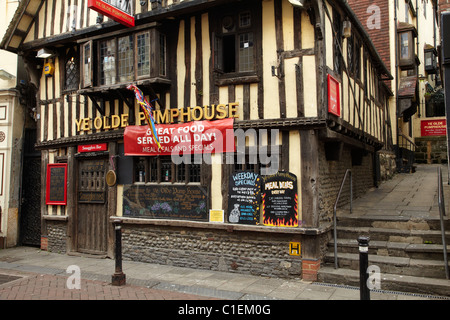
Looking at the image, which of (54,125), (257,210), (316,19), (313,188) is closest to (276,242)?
(257,210)

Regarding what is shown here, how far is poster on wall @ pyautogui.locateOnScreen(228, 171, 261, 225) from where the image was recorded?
782 centimetres

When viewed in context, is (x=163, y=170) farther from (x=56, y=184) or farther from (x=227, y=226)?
(x=56, y=184)

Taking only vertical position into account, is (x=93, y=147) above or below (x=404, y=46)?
below

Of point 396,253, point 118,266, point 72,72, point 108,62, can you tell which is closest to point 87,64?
point 108,62

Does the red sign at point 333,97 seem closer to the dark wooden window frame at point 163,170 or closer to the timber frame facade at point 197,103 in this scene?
the timber frame facade at point 197,103

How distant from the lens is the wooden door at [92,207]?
10016 millimetres

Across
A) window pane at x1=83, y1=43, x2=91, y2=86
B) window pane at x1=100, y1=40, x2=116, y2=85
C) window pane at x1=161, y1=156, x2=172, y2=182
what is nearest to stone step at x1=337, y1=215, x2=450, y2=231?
window pane at x1=161, y1=156, x2=172, y2=182

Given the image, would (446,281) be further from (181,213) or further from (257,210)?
(181,213)

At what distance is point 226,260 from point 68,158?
539 centimetres

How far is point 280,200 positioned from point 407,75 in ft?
44.5

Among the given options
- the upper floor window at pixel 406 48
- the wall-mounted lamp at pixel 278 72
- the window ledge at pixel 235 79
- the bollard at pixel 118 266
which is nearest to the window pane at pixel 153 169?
the bollard at pixel 118 266

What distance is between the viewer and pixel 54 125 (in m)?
10.9

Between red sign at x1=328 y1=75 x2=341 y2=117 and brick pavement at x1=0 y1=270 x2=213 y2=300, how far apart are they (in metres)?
4.21

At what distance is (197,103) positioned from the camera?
859 cm
